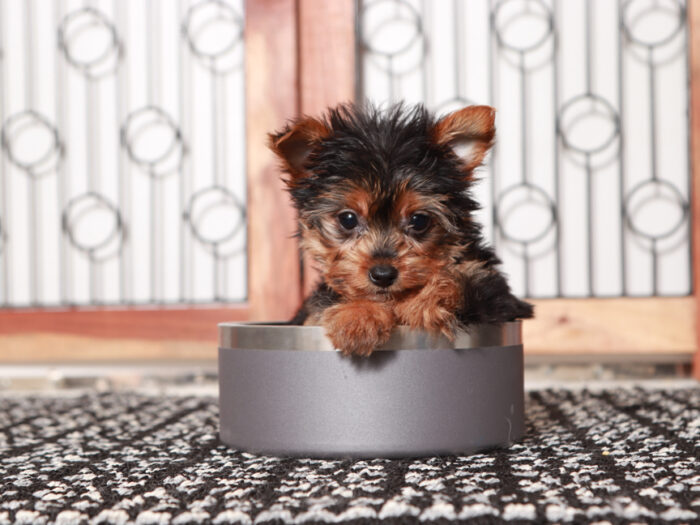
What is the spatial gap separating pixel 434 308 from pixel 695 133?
5.40ft

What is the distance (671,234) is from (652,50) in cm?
61

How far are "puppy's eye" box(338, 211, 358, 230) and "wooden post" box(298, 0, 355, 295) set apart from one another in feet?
3.87

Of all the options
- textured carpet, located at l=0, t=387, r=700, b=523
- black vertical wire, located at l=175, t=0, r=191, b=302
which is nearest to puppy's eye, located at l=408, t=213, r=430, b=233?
textured carpet, located at l=0, t=387, r=700, b=523

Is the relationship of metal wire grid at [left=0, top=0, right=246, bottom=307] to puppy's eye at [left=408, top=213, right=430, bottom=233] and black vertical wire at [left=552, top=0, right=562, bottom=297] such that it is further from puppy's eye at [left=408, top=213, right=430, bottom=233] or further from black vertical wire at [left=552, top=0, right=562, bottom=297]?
puppy's eye at [left=408, top=213, right=430, bottom=233]

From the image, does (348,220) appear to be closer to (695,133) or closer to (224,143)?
(224,143)

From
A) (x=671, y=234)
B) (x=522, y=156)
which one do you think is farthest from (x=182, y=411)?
(x=671, y=234)

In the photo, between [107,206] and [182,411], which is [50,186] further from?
[182,411]

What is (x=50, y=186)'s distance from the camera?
2801mm

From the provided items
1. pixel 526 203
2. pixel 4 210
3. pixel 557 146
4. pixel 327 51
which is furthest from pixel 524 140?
pixel 4 210

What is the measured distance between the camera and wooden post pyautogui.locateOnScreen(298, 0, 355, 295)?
255 cm

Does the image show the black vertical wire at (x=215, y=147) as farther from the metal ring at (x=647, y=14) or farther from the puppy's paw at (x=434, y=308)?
the puppy's paw at (x=434, y=308)

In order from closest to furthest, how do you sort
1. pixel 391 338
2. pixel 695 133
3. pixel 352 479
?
pixel 352 479, pixel 391 338, pixel 695 133

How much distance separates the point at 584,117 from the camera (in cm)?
262

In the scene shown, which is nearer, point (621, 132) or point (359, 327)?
point (359, 327)
